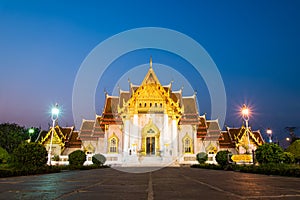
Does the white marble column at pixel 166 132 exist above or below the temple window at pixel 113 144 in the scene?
above

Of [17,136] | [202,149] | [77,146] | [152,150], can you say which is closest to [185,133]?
[202,149]

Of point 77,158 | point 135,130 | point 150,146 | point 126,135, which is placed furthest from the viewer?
point 135,130

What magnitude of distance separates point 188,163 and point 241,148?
1180cm

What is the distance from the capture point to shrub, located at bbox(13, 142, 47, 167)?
14.7 metres

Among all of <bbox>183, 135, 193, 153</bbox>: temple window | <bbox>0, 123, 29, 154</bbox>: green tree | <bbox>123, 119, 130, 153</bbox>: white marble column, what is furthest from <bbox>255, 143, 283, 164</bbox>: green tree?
<bbox>0, 123, 29, 154</bbox>: green tree

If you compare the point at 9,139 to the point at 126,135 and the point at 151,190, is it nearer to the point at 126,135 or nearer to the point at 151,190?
the point at 126,135

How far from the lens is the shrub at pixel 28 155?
579 inches

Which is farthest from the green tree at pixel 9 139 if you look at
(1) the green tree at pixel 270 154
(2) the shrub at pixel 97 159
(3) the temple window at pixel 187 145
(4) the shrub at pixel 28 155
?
(1) the green tree at pixel 270 154

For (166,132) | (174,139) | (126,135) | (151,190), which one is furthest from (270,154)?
(126,135)

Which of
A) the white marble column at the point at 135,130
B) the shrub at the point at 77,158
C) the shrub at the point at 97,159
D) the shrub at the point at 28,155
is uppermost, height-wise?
the white marble column at the point at 135,130

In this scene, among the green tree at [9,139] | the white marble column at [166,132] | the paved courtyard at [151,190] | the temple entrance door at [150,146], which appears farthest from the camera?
the green tree at [9,139]

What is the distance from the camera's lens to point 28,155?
14.8 m

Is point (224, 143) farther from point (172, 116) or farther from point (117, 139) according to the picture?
point (117, 139)

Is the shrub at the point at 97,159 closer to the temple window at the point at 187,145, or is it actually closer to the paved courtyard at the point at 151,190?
the temple window at the point at 187,145
